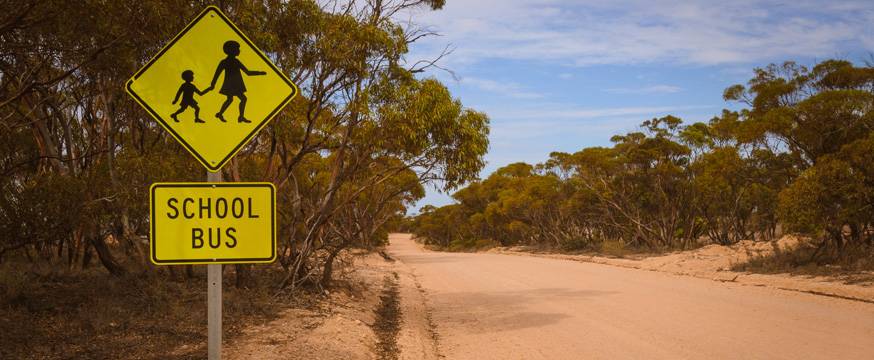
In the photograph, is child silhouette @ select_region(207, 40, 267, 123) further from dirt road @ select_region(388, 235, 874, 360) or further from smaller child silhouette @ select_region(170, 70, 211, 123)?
dirt road @ select_region(388, 235, 874, 360)

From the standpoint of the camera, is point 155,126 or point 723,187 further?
point 723,187

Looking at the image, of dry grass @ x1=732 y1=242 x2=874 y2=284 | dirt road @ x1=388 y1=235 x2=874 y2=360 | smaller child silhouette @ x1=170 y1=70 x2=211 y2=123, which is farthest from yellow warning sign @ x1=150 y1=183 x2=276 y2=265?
dry grass @ x1=732 y1=242 x2=874 y2=284

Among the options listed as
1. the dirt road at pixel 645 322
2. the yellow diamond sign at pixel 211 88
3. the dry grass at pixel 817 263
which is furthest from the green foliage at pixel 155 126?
the dry grass at pixel 817 263

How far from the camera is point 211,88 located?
13.0 feet

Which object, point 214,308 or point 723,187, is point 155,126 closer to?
point 214,308

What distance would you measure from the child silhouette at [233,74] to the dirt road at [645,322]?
512cm

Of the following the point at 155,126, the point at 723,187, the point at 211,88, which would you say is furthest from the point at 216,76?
the point at 723,187

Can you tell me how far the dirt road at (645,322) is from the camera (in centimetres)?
823

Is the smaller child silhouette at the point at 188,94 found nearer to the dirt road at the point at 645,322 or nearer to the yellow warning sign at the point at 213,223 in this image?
the yellow warning sign at the point at 213,223

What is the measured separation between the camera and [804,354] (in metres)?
7.83

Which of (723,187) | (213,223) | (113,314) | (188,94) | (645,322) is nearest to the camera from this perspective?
(213,223)

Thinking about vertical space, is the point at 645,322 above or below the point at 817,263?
below

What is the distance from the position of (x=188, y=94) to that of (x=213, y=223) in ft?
2.71

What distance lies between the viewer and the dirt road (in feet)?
27.0
